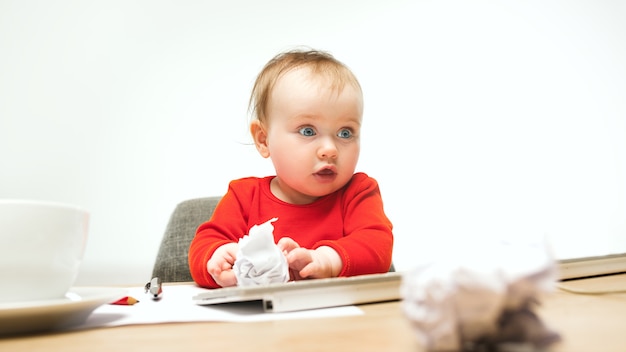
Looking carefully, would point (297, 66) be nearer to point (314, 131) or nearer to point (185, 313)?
point (314, 131)

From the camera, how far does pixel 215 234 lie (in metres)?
1.06

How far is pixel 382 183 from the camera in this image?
2.68 meters

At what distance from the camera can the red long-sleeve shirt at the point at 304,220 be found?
0.99 m

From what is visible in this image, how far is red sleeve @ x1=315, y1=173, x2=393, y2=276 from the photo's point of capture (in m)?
0.91

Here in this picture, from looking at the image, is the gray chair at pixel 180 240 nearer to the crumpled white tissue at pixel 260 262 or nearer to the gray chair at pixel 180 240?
the gray chair at pixel 180 240

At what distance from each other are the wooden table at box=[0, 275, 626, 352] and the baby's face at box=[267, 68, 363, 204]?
512 millimetres

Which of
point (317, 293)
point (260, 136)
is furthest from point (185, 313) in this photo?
point (260, 136)

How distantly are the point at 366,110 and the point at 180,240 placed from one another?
149 cm

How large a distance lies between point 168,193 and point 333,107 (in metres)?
1.72

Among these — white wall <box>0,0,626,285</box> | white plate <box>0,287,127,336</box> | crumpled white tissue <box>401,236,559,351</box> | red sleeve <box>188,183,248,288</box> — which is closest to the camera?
crumpled white tissue <box>401,236,559,351</box>

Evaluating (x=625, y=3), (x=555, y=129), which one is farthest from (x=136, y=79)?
(x=625, y=3)

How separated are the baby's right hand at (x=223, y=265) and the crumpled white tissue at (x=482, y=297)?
0.60 metres

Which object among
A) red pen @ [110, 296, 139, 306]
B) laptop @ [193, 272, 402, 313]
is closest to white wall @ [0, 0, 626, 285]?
red pen @ [110, 296, 139, 306]

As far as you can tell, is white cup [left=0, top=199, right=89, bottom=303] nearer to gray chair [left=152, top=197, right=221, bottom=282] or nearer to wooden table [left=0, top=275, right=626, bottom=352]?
wooden table [left=0, top=275, right=626, bottom=352]
